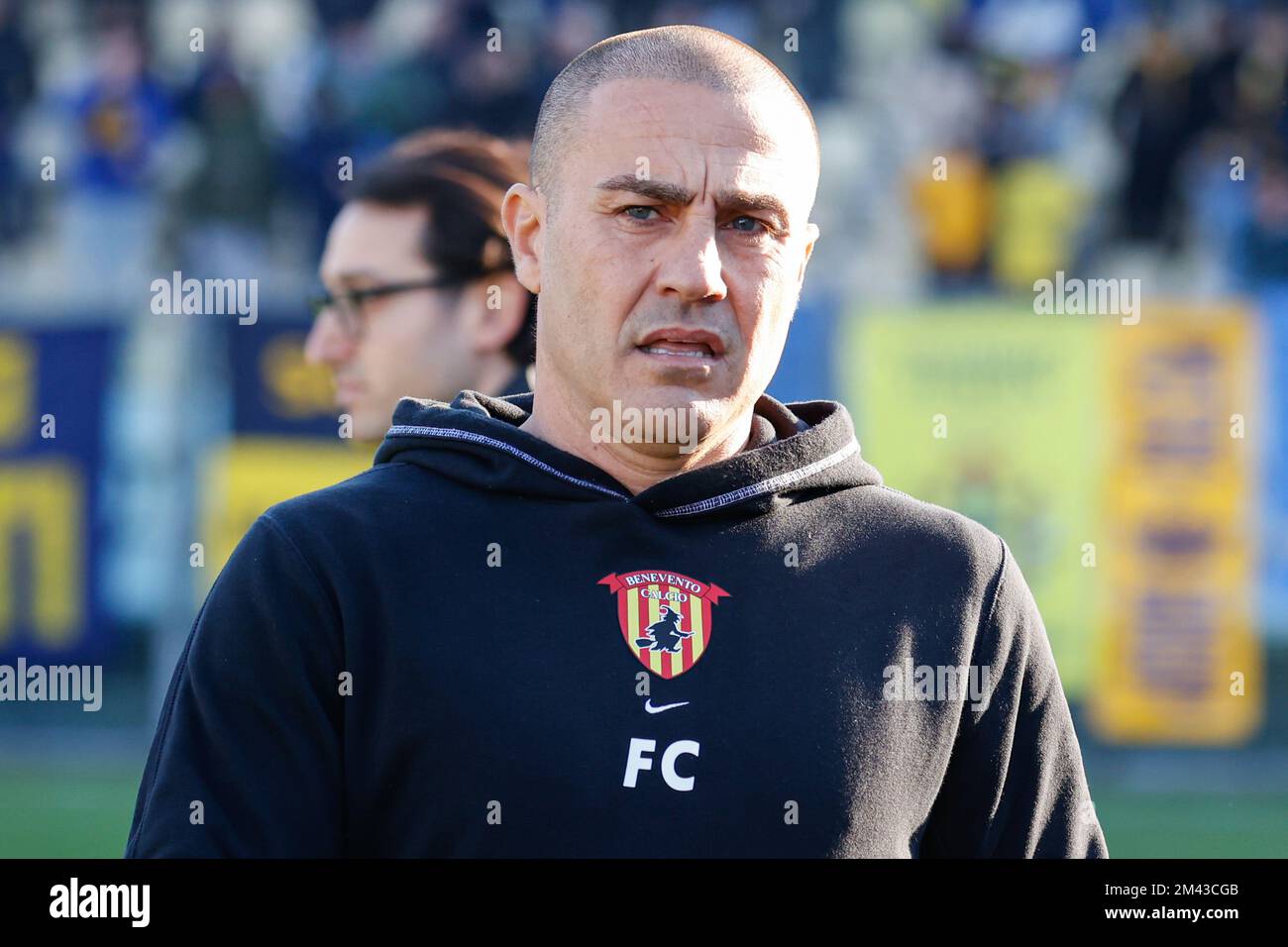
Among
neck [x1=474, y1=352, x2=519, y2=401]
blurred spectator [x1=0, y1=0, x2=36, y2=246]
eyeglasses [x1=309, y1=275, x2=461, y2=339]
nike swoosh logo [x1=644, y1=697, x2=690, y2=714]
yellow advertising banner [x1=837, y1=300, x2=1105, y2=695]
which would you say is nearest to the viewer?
nike swoosh logo [x1=644, y1=697, x2=690, y2=714]

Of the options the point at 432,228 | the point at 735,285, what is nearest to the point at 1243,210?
the point at 432,228

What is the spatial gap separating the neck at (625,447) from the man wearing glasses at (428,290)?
4.15ft

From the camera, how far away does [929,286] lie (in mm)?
10734

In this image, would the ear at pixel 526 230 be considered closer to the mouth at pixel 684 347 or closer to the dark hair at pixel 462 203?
the mouth at pixel 684 347

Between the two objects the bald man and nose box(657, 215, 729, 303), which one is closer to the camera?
the bald man

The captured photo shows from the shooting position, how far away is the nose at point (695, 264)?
2.68m

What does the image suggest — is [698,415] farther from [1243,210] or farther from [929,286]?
[1243,210]

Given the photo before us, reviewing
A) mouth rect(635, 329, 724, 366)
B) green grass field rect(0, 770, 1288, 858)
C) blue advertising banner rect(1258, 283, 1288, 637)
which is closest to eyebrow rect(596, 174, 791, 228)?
mouth rect(635, 329, 724, 366)

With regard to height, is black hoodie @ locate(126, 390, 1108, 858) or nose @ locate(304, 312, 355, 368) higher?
nose @ locate(304, 312, 355, 368)

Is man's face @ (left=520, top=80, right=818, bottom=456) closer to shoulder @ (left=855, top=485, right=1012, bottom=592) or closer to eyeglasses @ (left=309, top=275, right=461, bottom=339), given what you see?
shoulder @ (left=855, top=485, right=1012, bottom=592)

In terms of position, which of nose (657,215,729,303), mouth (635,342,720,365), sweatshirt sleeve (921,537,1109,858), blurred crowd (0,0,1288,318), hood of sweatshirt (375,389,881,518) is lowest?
sweatshirt sleeve (921,537,1109,858)

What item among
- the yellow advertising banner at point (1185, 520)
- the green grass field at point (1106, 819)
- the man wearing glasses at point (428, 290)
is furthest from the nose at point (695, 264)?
the yellow advertising banner at point (1185, 520)

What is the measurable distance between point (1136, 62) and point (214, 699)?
999cm

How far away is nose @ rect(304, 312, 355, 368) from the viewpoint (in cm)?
441
